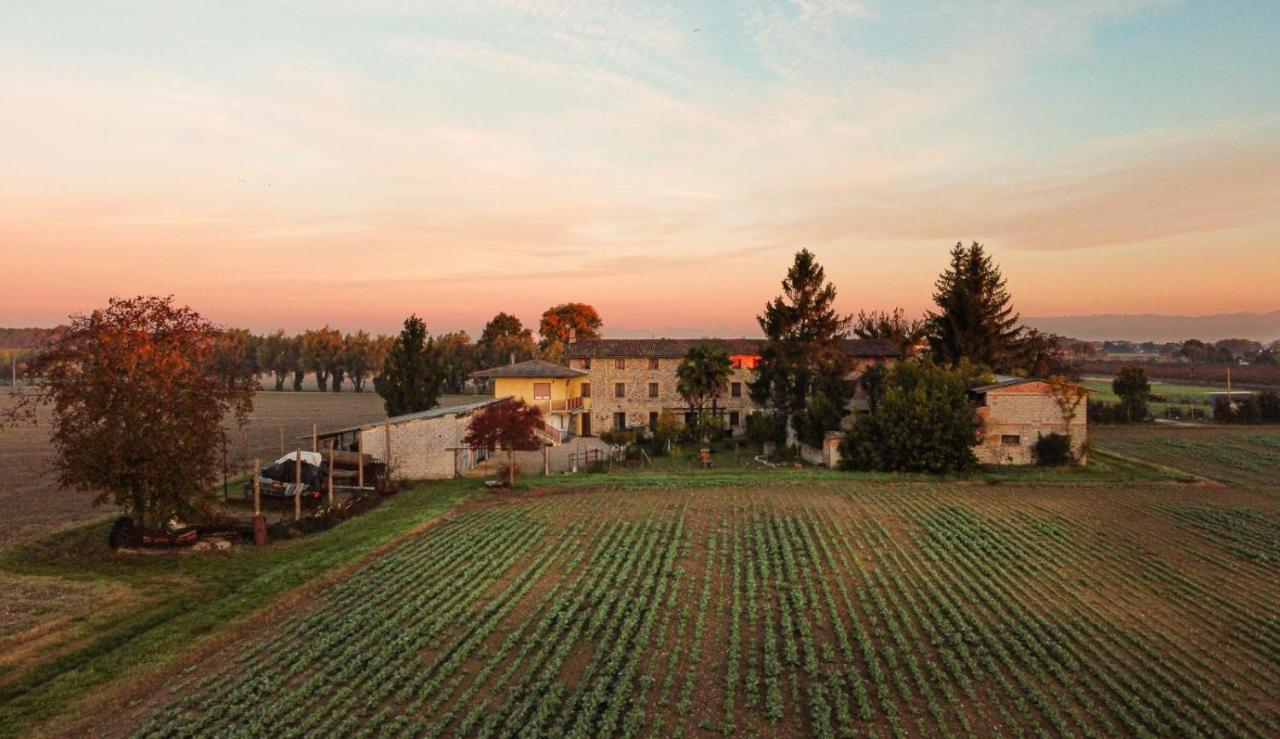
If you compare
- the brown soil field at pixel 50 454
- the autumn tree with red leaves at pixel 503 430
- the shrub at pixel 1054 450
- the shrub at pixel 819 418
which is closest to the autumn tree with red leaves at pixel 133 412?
the brown soil field at pixel 50 454

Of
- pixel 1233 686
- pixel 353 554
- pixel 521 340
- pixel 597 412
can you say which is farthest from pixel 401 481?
pixel 521 340

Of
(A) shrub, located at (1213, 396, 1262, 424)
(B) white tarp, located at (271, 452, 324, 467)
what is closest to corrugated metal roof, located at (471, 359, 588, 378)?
(B) white tarp, located at (271, 452, 324, 467)

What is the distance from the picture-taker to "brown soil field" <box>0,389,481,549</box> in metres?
25.1

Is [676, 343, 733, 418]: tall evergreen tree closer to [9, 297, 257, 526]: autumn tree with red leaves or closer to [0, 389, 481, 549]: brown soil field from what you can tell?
[0, 389, 481, 549]: brown soil field

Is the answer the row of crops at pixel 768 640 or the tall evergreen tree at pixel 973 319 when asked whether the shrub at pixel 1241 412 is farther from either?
the row of crops at pixel 768 640

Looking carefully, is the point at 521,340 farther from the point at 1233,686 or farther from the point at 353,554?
the point at 1233,686

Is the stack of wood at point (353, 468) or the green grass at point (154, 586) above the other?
the stack of wood at point (353, 468)

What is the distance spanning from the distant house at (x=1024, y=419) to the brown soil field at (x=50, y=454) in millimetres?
33924

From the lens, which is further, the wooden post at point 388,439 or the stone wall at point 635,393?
the stone wall at point 635,393

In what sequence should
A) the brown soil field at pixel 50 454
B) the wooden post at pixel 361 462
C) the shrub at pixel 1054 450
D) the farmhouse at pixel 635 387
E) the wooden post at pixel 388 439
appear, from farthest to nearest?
1. the farmhouse at pixel 635 387
2. the shrub at pixel 1054 450
3. the wooden post at pixel 388 439
4. the wooden post at pixel 361 462
5. the brown soil field at pixel 50 454

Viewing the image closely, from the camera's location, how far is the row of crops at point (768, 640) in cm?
1148

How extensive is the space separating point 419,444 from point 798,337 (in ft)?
92.6

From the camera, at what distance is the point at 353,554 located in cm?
2109

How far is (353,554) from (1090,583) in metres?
20.5
